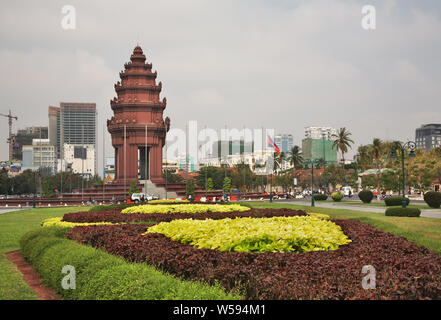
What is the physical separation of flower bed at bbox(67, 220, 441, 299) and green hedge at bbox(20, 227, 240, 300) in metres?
0.63

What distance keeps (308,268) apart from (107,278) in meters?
3.57

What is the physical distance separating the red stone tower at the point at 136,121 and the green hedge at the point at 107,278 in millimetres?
51404

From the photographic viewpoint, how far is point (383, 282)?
7.19 metres

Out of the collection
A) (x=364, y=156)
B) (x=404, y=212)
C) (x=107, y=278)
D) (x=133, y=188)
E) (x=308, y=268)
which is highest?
(x=364, y=156)

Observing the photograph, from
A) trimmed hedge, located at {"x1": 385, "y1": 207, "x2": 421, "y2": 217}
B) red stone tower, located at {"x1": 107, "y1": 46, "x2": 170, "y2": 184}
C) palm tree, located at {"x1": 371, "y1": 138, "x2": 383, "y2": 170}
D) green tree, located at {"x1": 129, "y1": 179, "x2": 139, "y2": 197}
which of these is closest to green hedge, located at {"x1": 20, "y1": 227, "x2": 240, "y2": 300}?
trimmed hedge, located at {"x1": 385, "y1": 207, "x2": 421, "y2": 217}

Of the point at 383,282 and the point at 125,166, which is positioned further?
the point at 125,166

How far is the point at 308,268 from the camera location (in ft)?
27.0

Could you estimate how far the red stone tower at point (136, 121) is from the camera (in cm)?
6319

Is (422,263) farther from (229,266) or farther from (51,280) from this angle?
(51,280)

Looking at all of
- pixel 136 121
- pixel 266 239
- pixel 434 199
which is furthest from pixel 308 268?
pixel 136 121

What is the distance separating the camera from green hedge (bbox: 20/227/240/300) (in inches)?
271

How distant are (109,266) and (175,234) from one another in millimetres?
3919

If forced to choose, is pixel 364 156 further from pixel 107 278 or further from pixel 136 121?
pixel 107 278
